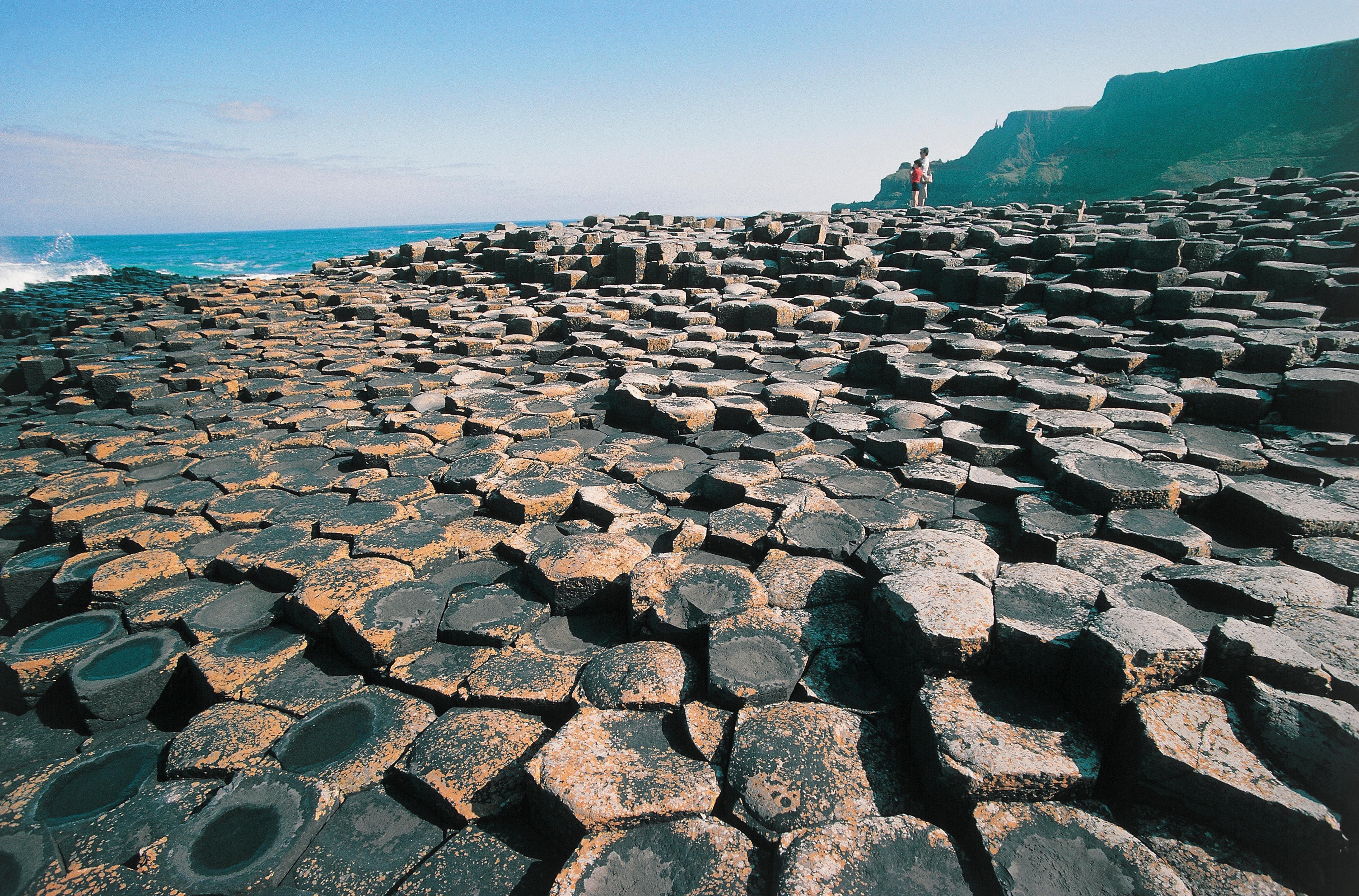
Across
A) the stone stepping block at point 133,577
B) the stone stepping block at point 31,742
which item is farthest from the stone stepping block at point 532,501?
the stone stepping block at point 31,742

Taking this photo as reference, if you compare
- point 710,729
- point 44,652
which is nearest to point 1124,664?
point 710,729

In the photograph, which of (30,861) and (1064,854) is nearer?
(1064,854)

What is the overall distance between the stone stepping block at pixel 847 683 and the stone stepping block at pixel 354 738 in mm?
1246

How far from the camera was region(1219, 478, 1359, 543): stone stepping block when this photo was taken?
252 cm

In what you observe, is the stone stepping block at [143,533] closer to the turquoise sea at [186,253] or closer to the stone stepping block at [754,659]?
the stone stepping block at [754,659]

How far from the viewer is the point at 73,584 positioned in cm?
259

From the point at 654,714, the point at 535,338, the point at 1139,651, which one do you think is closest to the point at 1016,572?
the point at 1139,651

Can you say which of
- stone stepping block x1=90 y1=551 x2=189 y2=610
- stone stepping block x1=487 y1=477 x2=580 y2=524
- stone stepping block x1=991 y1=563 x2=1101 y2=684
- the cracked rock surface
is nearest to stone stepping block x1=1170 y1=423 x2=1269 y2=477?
the cracked rock surface

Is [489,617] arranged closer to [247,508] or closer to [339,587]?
[339,587]

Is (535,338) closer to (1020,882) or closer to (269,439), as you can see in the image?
(269,439)

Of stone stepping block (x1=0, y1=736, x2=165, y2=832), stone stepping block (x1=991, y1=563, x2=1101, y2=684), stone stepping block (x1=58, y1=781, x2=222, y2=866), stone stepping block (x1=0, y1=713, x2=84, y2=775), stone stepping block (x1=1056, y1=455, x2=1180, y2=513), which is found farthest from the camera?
stone stepping block (x1=1056, y1=455, x2=1180, y2=513)

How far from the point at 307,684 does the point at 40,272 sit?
41.1 m

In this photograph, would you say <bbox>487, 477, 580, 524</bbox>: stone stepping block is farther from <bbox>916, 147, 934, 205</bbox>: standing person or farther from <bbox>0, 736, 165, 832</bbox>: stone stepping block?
<bbox>916, 147, 934, 205</bbox>: standing person

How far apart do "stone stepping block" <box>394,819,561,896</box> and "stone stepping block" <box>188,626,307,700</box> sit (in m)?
0.98
